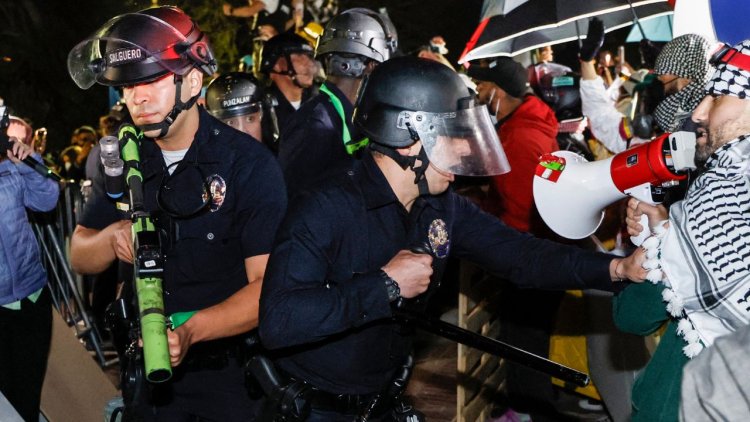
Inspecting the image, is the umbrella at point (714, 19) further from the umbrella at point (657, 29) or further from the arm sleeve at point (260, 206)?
the umbrella at point (657, 29)

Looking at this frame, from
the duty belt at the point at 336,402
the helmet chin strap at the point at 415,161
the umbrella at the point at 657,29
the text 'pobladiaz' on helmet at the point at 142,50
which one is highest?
the text 'pobladiaz' on helmet at the point at 142,50

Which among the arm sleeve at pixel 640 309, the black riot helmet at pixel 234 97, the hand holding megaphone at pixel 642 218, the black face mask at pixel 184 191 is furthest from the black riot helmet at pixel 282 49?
the arm sleeve at pixel 640 309

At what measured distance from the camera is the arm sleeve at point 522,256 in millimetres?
3332

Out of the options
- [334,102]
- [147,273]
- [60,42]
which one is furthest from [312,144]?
[60,42]

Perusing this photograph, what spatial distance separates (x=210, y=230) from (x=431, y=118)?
1011mm

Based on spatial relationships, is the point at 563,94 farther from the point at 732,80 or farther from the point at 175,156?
the point at 732,80

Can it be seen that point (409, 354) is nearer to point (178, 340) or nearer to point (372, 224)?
point (372, 224)

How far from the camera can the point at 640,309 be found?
296 cm

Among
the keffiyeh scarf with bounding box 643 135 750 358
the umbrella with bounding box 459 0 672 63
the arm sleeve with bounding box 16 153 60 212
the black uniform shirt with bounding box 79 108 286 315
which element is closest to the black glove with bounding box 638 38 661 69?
the umbrella with bounding box 459 0 672 63

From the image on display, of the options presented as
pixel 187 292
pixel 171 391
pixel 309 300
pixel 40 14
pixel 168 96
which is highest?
pixel 168 96

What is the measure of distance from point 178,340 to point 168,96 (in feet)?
3.41

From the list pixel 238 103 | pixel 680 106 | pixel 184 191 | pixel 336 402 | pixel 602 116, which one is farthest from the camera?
pixel 602 116

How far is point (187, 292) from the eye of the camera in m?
3.61

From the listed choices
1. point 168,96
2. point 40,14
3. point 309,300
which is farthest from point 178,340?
point 40,14
